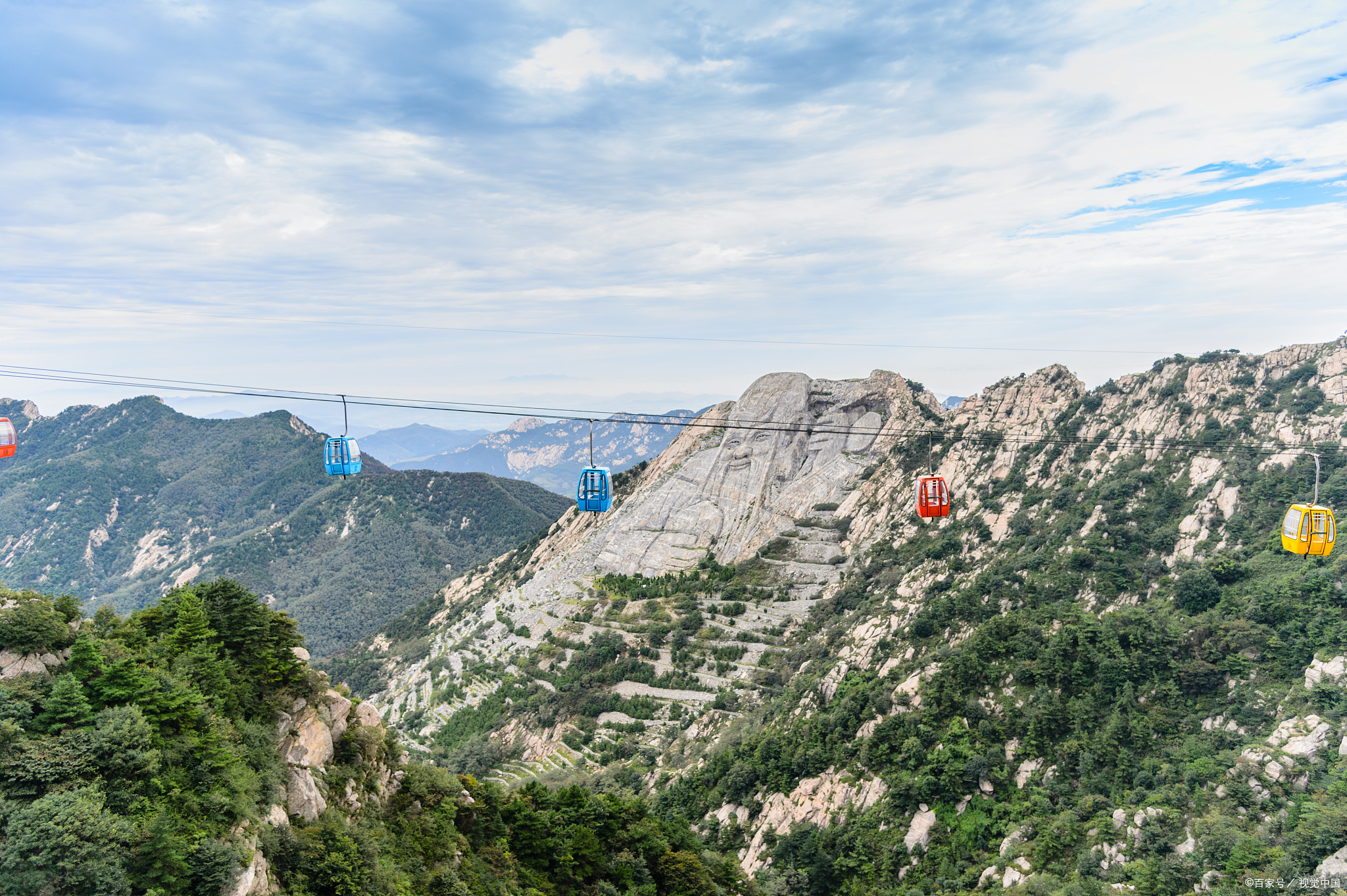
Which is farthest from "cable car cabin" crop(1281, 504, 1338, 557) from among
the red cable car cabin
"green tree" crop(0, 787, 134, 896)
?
the red cable car cabin

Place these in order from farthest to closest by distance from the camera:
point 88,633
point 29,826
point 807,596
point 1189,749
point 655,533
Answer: point 655,533 → point 807,596 → point 1189,749 → point 88,633 → point 29,826

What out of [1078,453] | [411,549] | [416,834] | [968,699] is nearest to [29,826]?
[416,834]

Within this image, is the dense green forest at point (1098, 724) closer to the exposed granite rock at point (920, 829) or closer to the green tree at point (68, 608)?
the exposed granite rock at point (920, 829)

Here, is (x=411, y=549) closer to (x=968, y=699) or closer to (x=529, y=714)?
(x=529, y=714)

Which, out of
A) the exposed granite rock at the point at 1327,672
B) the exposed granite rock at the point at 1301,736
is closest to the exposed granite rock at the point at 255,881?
the exposed granite rock at the point at 1301,736

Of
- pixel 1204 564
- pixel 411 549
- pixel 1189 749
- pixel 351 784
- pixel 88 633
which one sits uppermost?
pixel 88 633

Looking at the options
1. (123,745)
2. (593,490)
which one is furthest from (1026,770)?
(123,745)

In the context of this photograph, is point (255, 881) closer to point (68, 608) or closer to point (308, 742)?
point (308, 742)
